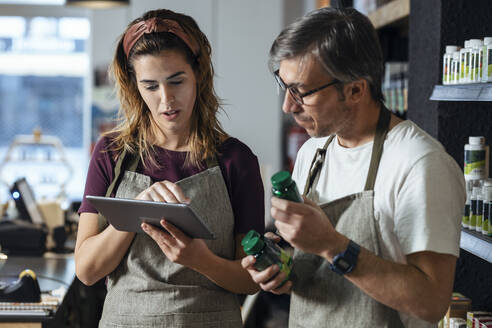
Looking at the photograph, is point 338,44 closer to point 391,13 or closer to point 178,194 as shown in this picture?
point 178,194

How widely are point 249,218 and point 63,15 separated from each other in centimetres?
574

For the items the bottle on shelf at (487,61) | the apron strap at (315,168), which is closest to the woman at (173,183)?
the apron strap at (315,168)

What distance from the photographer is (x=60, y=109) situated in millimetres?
7199

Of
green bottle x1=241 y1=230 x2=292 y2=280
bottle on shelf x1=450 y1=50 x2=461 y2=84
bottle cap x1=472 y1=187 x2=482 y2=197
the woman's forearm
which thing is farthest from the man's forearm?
bottle on shelf x1=450 y1=50 x2=461 y2=84

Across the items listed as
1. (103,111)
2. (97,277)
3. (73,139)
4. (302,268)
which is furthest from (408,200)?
(73,139)

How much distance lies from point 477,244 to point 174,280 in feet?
3.02

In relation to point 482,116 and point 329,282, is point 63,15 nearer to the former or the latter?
point 482,116

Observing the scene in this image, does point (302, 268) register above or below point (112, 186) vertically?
below

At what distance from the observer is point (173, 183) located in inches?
71.9

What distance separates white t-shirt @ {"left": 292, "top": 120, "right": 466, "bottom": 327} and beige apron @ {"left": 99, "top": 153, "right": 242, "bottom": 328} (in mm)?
466

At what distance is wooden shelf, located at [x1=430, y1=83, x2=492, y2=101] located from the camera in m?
1.98

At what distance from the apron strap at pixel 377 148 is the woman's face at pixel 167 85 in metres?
0.61

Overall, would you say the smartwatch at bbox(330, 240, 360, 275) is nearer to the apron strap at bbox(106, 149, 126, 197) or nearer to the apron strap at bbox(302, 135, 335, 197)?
the apron strap at bbox(302, 135, 335, 197)

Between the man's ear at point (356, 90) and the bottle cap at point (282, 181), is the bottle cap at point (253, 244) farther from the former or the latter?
the man's ear at point (356, 90)
